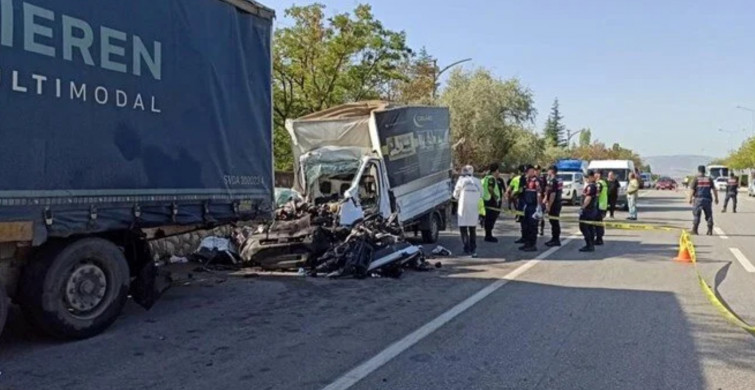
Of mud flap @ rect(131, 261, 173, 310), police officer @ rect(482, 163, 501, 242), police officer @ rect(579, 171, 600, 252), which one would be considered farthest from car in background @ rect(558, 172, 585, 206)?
mud flap @ rect(131, 261, 173, 310)

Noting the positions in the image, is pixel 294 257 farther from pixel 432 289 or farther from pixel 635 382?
pixel 635 382

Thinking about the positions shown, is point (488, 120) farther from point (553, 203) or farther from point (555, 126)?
point (555, 126)

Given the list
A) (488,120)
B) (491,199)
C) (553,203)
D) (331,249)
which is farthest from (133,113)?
(488,120)

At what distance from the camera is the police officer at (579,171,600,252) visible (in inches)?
504

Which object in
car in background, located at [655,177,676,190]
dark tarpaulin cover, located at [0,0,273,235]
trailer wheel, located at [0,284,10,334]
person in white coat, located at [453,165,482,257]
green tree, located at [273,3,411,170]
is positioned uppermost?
green tree, located at [273,3,411,170]

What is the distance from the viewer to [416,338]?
5938 millimetres

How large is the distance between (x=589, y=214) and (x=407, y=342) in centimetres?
814

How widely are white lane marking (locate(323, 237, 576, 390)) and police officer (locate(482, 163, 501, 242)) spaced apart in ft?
17.0

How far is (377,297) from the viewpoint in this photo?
797 centimetres

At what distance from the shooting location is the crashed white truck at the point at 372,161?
12.4m

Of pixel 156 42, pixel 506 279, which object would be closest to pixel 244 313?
pixel 156 42

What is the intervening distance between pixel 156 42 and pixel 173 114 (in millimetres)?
721

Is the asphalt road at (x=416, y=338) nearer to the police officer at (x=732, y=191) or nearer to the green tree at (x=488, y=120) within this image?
the police officer at (x=732, y=191)

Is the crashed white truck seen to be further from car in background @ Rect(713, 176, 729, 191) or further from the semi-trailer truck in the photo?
car in background @ Rect(713, 176, 729, 191)
